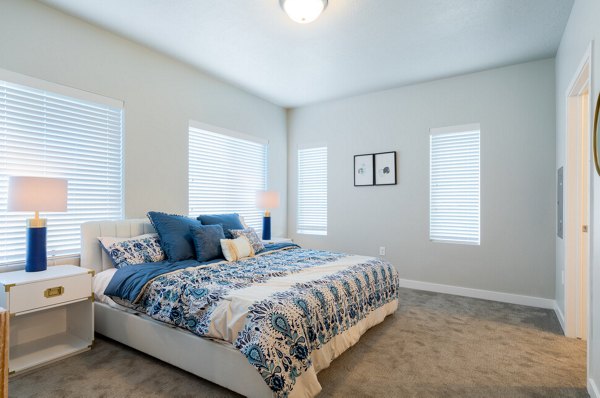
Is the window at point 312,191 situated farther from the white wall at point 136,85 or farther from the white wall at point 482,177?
the white wall at point 136,85

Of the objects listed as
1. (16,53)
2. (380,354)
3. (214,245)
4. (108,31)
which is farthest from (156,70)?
(380,354)

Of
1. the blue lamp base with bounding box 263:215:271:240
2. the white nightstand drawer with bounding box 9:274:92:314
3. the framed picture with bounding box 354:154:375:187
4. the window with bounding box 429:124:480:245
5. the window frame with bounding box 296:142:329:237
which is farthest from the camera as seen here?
the window frame with bounding box 296:142:329:237

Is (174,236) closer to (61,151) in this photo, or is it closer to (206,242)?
(206,242)

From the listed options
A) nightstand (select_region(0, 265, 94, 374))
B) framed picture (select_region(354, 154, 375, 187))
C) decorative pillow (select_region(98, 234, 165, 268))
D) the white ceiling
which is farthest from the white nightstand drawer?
framed picture (select_region(354, 154, 375, 187))

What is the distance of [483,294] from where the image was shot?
157 inches

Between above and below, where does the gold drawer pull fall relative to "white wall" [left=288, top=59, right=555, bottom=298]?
below

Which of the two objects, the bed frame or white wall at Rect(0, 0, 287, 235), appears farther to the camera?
white wall at Rect(0, 0, 287, 235)

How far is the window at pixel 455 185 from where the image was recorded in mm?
4117

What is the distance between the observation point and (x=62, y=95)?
2887mm

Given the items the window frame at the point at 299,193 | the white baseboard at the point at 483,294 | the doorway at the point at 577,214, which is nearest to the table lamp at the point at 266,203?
the window frame at the point at 299,193

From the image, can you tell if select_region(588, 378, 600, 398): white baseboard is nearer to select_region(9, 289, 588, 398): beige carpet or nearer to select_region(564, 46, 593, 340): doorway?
select_region(9, 289, 588, 398): beige carpet

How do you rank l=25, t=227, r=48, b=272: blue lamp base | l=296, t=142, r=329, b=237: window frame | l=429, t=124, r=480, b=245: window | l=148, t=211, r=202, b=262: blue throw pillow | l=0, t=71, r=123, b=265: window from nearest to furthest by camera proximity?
l=25, t=227, r=48, b=272: blue lamp base
l=0, t=71, r=123, b=265: window
l=148, t=211, r=202, b=262: blue throw pillow
l=429, t=124, r=480, b=245: window
l=296, t=142, r=329, b=237: window frame

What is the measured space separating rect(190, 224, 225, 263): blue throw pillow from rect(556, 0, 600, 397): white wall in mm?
2821

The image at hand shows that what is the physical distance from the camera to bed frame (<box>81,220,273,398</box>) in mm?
1923
